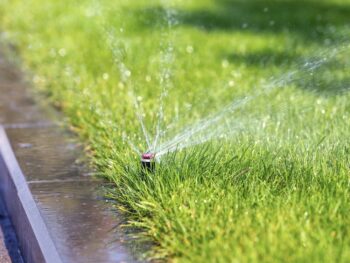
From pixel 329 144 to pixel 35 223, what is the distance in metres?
1.66

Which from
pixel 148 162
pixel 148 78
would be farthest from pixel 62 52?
pixel 148 162

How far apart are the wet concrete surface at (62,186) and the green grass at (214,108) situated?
11 centimetres

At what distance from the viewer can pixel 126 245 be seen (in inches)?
149

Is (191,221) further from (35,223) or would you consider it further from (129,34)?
(129,34)

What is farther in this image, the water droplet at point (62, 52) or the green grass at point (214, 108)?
the water droplet at point (62, 52)

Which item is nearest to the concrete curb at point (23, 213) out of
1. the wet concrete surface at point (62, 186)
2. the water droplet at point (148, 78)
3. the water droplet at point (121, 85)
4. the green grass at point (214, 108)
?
the wet concrete surface at point (62, 186)

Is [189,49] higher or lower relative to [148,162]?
lower

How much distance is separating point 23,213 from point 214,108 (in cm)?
192

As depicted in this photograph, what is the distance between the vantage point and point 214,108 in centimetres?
586

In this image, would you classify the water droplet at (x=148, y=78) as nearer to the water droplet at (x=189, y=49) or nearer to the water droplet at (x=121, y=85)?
the water droplet at (x=121, y=85)

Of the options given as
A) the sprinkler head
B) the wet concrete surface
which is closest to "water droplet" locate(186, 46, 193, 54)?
the wet concrete surface

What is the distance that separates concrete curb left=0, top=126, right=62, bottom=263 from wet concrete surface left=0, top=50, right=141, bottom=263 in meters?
0.03

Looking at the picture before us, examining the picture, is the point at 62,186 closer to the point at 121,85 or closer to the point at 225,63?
the point at 121,85

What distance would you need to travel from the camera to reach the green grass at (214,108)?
3693 mm
